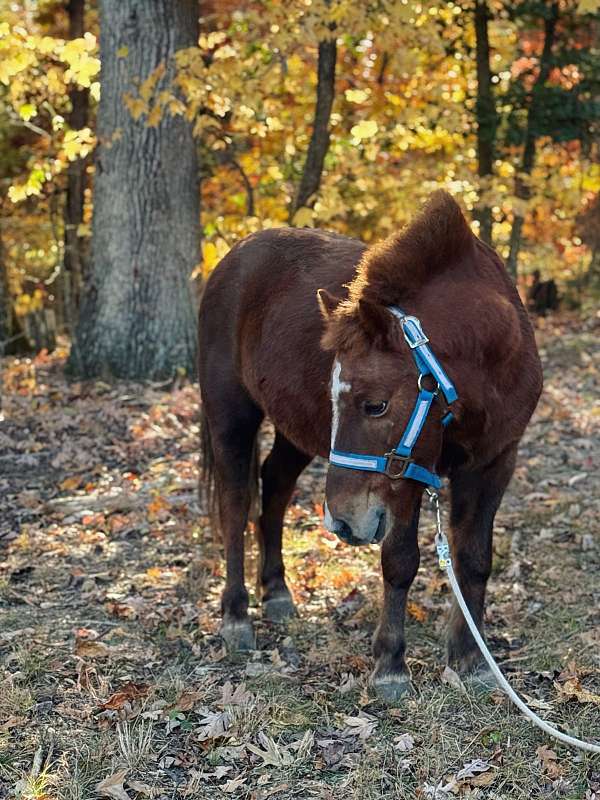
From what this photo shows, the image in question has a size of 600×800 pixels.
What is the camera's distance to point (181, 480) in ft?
23.4

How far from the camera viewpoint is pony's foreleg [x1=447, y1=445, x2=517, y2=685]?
416cm

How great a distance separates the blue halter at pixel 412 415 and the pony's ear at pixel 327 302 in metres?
0.36

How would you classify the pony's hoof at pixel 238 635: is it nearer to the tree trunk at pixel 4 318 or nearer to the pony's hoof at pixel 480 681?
the pony's hoof at pixel 480 681

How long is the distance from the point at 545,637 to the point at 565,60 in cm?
933

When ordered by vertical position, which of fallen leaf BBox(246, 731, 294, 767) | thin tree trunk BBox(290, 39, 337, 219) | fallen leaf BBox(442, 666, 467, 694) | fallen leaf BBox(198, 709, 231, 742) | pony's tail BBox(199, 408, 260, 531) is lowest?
fallen leaf BBox(198, 709, 231, 742)

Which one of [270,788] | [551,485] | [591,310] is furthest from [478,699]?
[591,310]

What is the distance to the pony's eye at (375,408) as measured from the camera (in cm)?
357

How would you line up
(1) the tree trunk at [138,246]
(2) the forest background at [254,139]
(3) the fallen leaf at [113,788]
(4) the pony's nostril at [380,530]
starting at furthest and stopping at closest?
1. (1) the tree trunk at [138,246]
2. (2) the forest background at [254,139]
3. (4) the pony's nostril at [380,530]
4. (3) the fallen leaf at [113,788]

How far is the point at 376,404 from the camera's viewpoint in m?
3.57

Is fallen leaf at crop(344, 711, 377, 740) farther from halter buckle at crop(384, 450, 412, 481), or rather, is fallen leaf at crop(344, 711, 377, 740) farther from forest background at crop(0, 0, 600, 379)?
forest background at crop(0, 0, 600, 379)

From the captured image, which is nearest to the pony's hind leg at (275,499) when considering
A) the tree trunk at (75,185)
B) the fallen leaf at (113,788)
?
the fallen leaf at (113,788)

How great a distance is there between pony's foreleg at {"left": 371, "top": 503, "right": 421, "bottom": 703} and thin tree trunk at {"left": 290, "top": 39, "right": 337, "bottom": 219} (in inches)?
218

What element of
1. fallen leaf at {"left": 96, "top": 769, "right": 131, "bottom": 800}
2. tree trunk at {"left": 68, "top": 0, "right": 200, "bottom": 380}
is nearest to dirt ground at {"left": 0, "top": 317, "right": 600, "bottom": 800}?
fallen leaf at {"left": 96, "top": 769, "right": 131, "bottom": 800}

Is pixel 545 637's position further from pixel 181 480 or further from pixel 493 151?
pixel 493 151
